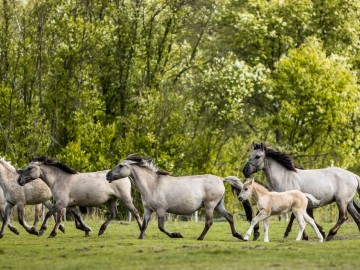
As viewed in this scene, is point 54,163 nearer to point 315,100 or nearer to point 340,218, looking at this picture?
point 340,218

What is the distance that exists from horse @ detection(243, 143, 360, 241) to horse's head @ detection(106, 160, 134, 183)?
3126 mm

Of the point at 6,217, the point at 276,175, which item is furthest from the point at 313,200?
the point at 6,217

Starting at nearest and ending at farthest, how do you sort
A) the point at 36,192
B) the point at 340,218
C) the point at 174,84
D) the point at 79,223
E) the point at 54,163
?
1. the point at 340,218
2. the point at 54,163
3. the point at 79,223
4. the point at 36,192
5. the point at 174,84

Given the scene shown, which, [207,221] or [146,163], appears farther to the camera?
[146,163]

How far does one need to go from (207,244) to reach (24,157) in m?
21.9

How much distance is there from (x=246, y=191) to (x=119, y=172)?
147 inches

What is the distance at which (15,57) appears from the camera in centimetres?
4678

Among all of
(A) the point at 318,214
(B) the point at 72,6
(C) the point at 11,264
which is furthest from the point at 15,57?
(C) the point at 11,264

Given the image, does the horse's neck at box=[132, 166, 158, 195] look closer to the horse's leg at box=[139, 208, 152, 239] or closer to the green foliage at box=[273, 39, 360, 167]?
the horse's leg at box=[139, 208, 152, 239]

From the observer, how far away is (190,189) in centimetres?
2706

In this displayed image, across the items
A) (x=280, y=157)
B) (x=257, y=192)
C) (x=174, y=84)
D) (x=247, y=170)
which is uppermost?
(x=174, y=84)

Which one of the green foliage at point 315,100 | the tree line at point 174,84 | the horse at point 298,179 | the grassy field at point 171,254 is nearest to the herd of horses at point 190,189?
the horse at point 298,179

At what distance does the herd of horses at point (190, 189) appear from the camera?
84.6 ft

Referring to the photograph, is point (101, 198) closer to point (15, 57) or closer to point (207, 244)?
point (207, 244)
